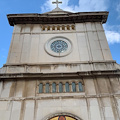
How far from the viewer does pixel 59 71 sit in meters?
12.1

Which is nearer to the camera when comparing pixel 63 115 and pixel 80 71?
pixel 63 115

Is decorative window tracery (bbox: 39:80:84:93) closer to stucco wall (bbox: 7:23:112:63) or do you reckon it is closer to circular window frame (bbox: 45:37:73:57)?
stucco wall (bbox: 7:23:112:63)

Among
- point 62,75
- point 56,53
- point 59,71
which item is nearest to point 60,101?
point 62,75

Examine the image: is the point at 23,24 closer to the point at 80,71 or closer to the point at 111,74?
the point at 80,71

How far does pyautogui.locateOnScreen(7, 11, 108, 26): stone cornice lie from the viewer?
16219 mm

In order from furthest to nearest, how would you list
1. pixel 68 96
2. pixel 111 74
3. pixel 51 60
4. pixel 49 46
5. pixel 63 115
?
pixel 49 46 < pixel 51 60 < pixel 111 74 < pixel 68 96 < pixel 63 115

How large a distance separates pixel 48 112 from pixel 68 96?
1.85 metres

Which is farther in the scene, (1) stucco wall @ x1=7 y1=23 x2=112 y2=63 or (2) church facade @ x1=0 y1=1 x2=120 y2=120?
(1) stucco wall @ x1=7 y1=23 x2=112 y2=63

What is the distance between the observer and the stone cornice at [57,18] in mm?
16219

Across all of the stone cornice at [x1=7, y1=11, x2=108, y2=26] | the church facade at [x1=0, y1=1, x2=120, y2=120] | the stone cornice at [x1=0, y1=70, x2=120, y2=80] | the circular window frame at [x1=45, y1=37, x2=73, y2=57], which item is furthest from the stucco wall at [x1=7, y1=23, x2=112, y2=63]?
the stone cornice at [x1=0, y1=70, x2=120, y2=80]

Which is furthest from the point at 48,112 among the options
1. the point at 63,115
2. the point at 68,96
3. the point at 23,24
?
the point at 23,24

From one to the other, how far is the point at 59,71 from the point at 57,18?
284 inches

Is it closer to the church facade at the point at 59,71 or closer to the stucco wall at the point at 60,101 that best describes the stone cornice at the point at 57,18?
the church facade at the point at 59,71

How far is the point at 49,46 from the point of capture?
1430 cm
